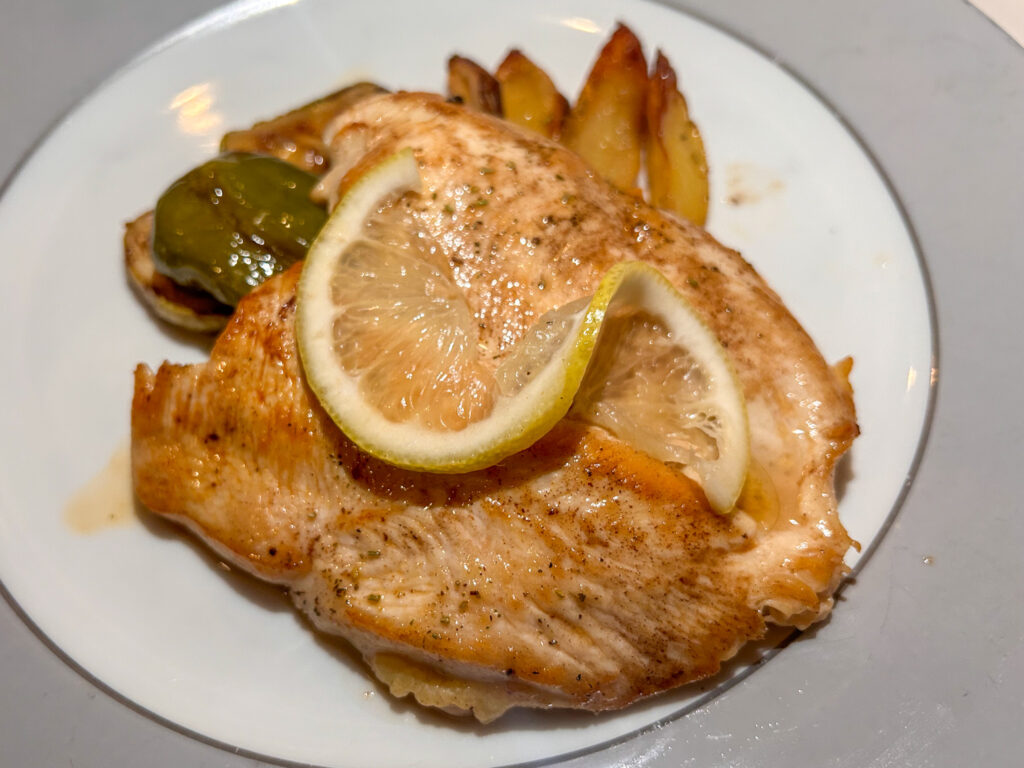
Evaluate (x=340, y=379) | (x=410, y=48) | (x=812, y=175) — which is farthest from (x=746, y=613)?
(x=410, y=48)

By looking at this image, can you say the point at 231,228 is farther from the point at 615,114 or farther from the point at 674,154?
the point at 674,154

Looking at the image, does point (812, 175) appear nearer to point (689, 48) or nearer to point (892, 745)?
point (689, 48)

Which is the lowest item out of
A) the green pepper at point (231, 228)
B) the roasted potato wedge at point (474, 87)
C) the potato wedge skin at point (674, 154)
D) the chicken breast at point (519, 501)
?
the chicken breast at point (519, 501)

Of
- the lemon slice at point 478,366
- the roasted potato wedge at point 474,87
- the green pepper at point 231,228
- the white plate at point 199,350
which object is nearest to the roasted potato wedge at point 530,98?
the roasted potato wedge at point 474,87

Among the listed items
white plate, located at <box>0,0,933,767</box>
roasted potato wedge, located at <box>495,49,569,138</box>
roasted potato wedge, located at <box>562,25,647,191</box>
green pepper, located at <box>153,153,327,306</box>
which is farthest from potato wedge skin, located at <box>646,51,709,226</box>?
green pepper, located at <box>153,153,327,306</box>

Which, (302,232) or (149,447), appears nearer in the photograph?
(149,447)

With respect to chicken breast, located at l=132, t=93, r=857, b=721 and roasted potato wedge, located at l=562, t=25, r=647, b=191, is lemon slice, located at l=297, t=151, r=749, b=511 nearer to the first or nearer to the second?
chicken breast, located at l=132, t=93, r=857, b=721

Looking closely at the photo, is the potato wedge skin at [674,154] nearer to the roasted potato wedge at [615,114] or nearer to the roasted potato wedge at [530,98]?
the roasted potato wedge at [615,114]
